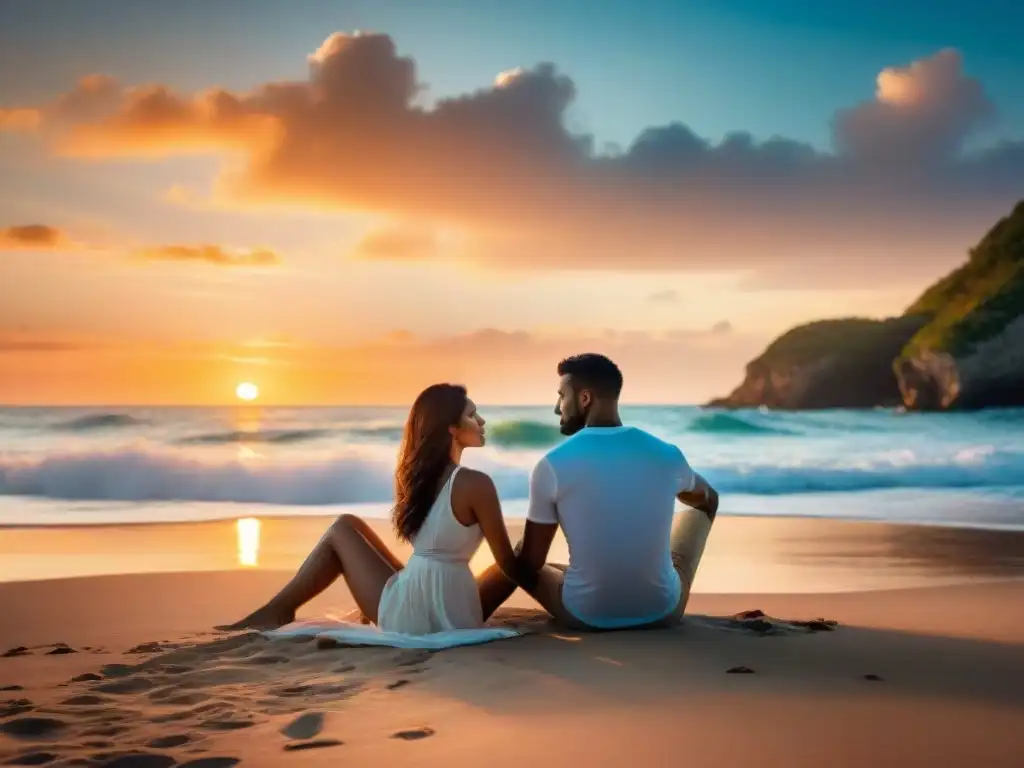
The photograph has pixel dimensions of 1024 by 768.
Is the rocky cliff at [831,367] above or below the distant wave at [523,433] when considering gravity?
above

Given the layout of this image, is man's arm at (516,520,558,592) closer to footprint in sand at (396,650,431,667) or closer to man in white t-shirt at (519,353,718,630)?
man in white t-shirt at (519,353,718,630)

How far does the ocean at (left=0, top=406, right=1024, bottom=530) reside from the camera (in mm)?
14289

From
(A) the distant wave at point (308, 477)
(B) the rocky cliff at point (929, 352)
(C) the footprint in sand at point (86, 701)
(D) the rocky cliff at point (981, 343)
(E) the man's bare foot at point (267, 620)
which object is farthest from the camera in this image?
(B) the rocky cliff at point (929, 352)

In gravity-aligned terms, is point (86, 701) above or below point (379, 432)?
below

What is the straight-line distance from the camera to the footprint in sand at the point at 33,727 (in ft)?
12.0

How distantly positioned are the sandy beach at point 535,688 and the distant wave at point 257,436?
75.1 ft

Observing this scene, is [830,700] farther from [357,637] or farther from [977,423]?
[977,423]

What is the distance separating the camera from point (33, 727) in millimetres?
3713

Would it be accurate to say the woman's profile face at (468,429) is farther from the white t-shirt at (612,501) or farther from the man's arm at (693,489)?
the man's arm at (693,489)

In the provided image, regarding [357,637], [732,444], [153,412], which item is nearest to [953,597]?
[357,637]

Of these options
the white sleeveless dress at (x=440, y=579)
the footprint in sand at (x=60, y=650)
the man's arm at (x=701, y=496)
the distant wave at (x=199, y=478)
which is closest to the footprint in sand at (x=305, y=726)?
the white sleeveless dress at (x=440, y=579)

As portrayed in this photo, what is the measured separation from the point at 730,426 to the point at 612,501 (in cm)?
3006

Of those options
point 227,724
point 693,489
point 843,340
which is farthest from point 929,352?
point 227,724

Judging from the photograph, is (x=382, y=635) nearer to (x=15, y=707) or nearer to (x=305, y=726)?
(x=305, y=726)
